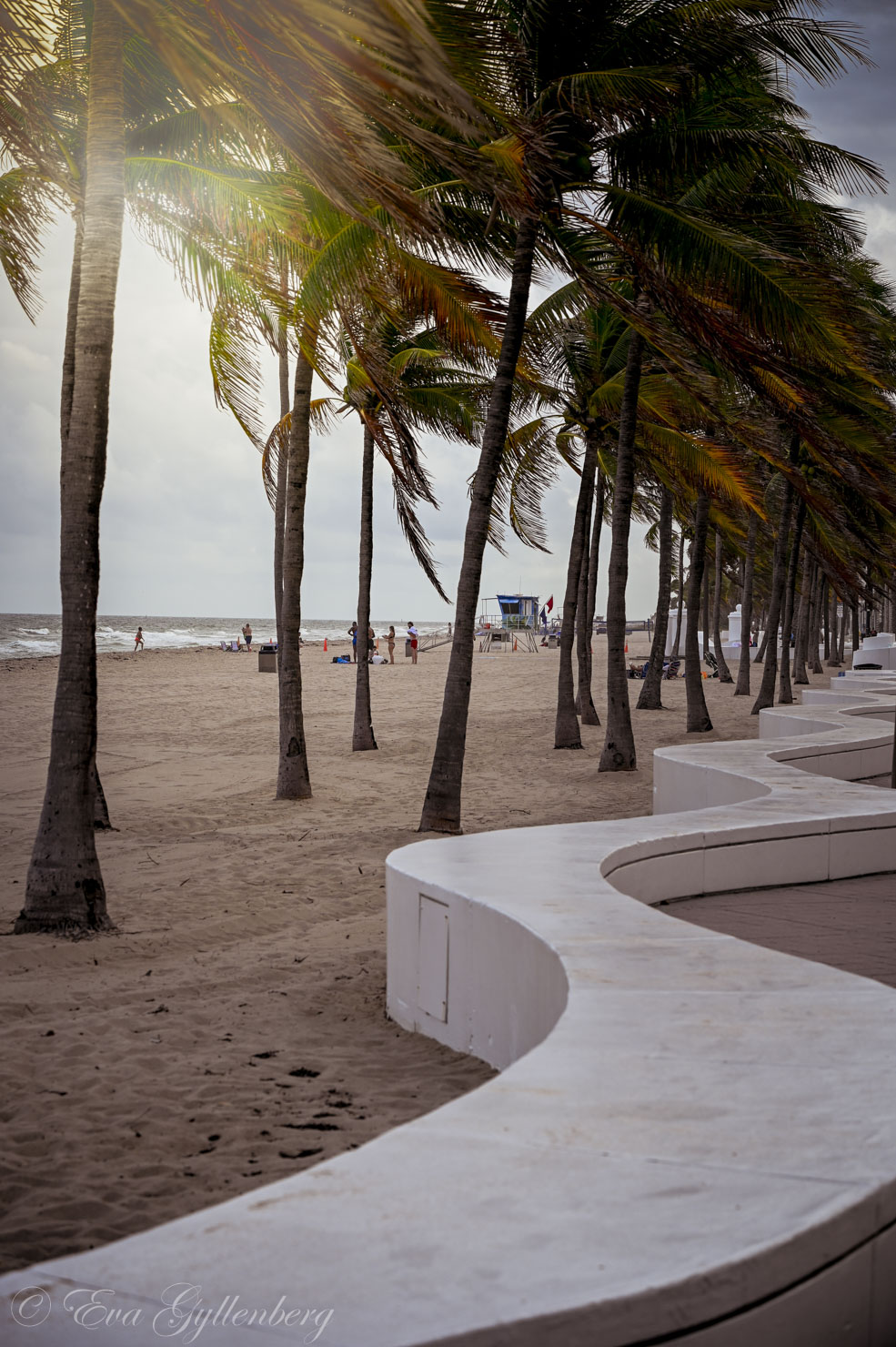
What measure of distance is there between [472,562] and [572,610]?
27.6ft

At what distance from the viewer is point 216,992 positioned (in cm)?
537

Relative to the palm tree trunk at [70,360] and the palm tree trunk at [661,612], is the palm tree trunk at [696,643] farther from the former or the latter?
the palm tree trunk at [70,360]

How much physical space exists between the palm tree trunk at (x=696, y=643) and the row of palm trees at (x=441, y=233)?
319cm

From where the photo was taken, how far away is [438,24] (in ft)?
18.2

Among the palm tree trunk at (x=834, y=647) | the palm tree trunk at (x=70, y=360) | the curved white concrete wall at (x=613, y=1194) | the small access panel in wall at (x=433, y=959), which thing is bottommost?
the small access panel in wall at (x=433, y=959)

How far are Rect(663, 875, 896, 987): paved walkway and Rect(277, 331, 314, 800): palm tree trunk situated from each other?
680 cm

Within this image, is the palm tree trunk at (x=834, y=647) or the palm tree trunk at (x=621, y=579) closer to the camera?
the palm tree trunk at (x=621, y=579)

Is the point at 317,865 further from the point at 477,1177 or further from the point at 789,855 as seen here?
the point at 477,1177

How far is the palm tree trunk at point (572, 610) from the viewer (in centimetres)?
1611

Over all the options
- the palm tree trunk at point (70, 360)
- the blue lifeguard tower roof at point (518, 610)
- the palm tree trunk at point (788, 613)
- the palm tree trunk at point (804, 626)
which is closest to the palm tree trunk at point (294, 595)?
the palm tree trunk at point (70, 360)

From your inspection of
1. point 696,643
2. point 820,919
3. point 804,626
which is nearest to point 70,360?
point 820,919

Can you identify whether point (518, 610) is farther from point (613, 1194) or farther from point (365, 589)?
point (613, 1194)

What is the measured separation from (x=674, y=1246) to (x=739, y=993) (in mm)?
1488

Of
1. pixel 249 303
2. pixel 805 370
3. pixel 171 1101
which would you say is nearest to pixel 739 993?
pixel 171 1101
